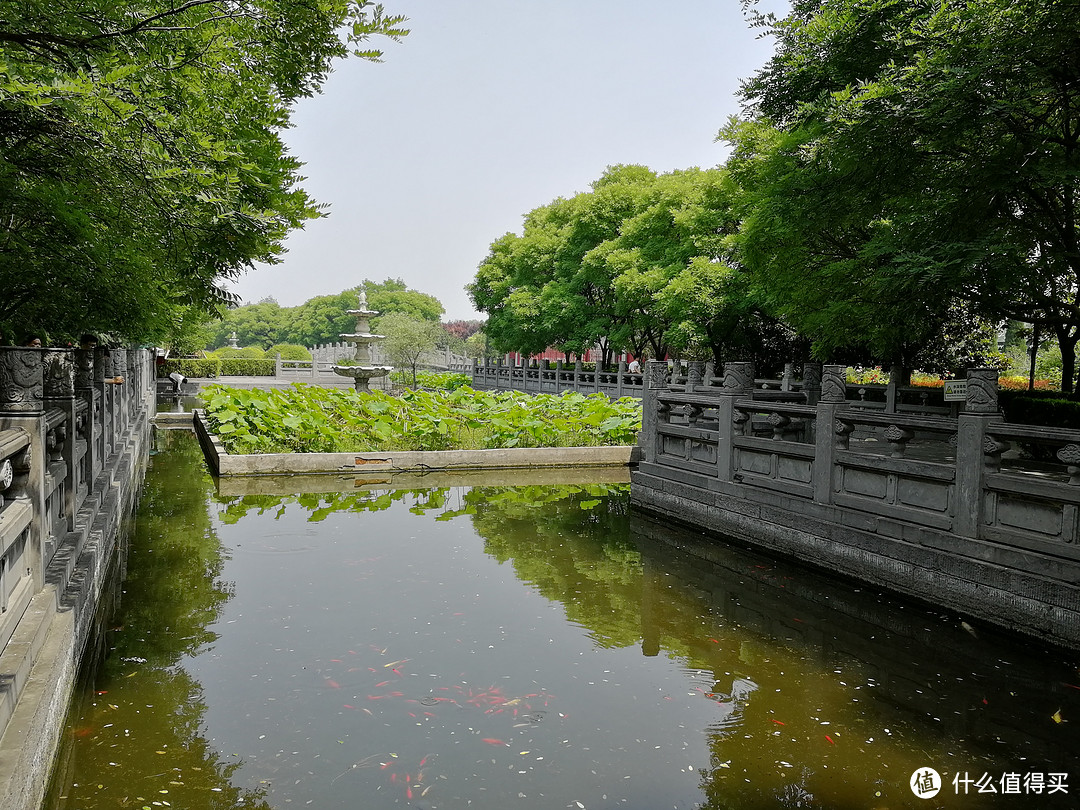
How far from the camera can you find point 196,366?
41.9 metres

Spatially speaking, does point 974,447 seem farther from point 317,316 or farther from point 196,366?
point 317,316

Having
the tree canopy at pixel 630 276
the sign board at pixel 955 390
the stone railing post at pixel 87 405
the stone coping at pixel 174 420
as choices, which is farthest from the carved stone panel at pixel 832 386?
the stone coping at pixel 174 420

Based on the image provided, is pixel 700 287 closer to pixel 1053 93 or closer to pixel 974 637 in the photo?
pixel 1053 93

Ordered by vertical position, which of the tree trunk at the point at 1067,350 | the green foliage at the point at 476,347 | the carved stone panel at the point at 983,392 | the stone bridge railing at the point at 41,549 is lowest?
the stone bridge railing at the point at 41,549

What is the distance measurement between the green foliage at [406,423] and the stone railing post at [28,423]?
28.9 ft

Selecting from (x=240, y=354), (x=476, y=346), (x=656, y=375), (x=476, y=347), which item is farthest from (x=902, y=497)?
(x=476, y=346)

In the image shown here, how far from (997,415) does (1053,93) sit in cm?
401

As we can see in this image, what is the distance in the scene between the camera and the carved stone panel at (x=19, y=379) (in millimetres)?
4121

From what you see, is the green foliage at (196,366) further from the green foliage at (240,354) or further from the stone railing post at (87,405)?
the stone railing post at (87,405)

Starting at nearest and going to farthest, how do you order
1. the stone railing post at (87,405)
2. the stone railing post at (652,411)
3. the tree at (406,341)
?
1. the stone railing post at (87,405)
2. the stone railing post at (652,411)
3. the tree at (406,341)

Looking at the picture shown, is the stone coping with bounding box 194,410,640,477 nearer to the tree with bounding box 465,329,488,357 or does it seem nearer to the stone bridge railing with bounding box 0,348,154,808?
the stone bridge railing with bounding box 0,348,154,808

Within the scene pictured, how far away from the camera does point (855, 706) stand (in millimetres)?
4664

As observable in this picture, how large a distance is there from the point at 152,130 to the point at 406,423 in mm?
9604

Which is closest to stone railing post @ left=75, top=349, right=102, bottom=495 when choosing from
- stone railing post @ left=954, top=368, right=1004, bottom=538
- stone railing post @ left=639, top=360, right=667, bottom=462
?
stone railing post @ left=639, top=360, right=667, bottom=462
